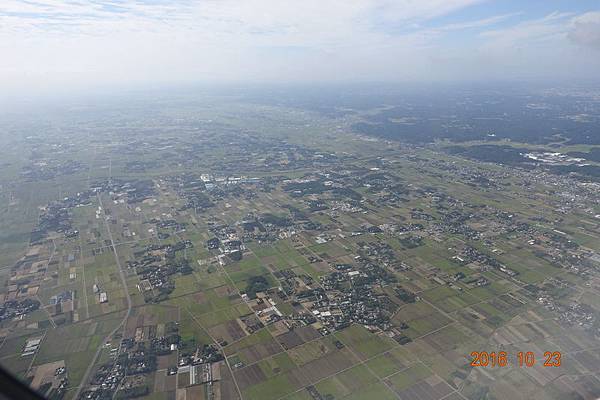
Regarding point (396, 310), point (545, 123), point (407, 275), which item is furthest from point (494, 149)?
point (396, 310)

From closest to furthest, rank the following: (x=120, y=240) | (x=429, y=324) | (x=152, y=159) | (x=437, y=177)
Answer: (x=429, y=324), (x=120, y=240), (x=437, y=177), (x=152, y=159)

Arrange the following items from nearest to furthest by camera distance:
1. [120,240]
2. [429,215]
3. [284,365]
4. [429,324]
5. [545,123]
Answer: [284,365] → [429,324] → [120,240] → [429,215] → [545,123]

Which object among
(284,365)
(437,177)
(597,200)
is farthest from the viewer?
(437,177)

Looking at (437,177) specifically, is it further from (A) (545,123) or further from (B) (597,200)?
(A) (545,123)

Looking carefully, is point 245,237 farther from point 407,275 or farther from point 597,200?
point 597,200

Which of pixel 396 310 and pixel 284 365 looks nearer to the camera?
pixel 284 365

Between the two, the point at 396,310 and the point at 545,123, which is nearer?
the point at 396,310

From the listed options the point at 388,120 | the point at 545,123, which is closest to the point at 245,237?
the point at 388,120

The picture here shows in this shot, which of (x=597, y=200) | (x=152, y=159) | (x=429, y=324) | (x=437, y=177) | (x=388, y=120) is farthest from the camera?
(x=388, y=120)
